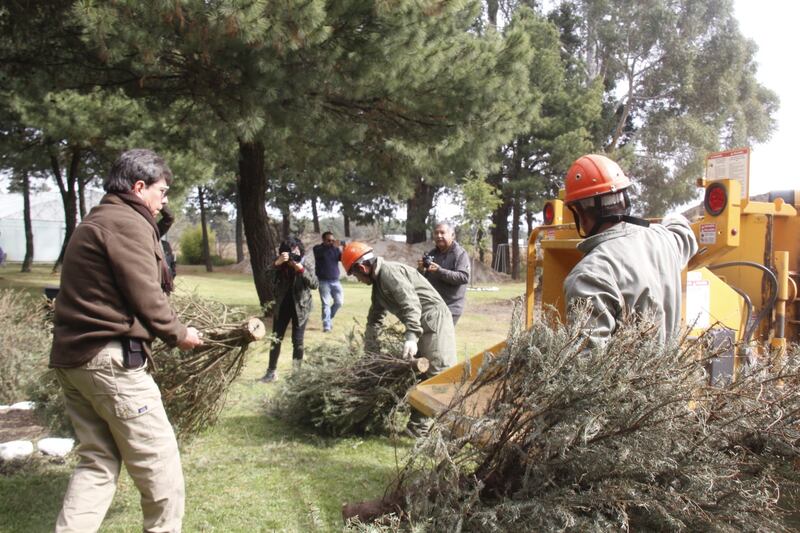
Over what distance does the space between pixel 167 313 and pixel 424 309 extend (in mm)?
2527

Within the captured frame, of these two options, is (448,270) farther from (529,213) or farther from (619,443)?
(529,213)

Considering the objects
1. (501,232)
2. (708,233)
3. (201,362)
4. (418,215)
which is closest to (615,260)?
(708,233)

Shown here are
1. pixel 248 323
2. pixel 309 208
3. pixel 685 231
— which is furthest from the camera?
pixel 309 208

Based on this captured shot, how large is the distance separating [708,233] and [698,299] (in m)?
0.69

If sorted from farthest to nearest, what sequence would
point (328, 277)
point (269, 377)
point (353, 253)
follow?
point (328, 277)
point (269, 377)
point (353, 253)

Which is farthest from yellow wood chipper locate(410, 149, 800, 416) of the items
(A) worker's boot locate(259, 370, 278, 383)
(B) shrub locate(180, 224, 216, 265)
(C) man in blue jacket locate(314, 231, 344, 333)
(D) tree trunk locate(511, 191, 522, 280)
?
(B) shrub locate(180, 224, 216, 265)

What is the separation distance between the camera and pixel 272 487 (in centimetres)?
405

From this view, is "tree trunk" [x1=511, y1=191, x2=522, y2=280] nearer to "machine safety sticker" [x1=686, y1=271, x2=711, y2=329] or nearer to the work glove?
the work glove

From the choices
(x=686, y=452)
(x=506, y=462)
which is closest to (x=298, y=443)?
(x=506, y=462)

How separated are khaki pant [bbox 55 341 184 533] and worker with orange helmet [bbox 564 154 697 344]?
1.84 metres

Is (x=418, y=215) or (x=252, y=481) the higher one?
(x=418, y=215)

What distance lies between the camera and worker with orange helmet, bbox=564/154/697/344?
236 centimetres

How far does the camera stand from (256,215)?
448 inches

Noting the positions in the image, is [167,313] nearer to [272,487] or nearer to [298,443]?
[272,487]
